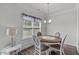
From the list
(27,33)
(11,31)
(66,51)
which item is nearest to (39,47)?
(27,33)

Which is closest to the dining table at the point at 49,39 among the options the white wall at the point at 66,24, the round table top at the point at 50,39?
the round table top at the point at 50,39

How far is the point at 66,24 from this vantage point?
1913mm

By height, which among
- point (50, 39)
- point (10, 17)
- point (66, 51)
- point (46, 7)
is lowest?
point (66, 51)

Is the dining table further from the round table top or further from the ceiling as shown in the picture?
the ceiling

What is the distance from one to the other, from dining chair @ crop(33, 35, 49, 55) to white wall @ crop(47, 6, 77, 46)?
1.07 feet

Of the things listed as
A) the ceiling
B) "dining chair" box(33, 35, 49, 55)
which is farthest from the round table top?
the ceiling

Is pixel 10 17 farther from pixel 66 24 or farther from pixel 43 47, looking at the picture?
pixel 66 24

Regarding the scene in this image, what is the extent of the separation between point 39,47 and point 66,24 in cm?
75

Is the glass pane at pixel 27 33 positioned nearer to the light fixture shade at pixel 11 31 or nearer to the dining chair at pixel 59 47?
the light fixture shade at pixel 11 31

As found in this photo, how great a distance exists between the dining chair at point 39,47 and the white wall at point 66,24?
33 centimetres

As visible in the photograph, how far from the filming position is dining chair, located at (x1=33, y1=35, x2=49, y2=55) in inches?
75.4

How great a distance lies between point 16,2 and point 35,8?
414mm
